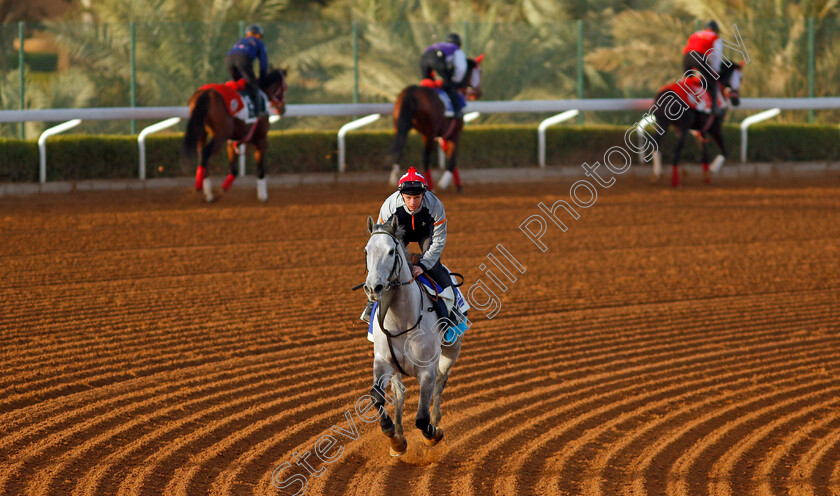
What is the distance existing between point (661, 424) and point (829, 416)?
47.3 inches

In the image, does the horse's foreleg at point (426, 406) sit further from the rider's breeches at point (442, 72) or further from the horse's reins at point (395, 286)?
the rider's breeches at point (442, 72)

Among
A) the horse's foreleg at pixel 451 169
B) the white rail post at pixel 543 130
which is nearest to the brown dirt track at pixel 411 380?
the horse's foreleg at pixel 451 169

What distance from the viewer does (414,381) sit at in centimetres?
777

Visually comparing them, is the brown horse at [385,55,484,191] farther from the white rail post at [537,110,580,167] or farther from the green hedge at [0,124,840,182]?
the white rail post at [537,110,580,167]

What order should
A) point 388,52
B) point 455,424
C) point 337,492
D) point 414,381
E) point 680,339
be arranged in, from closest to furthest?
point 337,492 → point 455,424 → point 414,381 → point 680,339 → point 388,52

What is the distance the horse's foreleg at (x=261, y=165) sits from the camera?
48.1 ft

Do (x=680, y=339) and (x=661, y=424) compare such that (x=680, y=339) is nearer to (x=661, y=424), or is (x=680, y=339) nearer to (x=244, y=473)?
(x=661, y=424)

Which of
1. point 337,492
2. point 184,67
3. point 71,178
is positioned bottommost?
point 337,492

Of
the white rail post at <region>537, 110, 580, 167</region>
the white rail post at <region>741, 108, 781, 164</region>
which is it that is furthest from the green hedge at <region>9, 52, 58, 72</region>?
the white rail post at <region>741, 108, 781, 164</region>

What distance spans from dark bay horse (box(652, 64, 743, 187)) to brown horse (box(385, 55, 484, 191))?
3143 millimetres

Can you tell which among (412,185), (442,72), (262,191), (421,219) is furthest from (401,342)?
(442,72)

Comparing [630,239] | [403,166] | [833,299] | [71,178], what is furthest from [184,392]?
[403,166]

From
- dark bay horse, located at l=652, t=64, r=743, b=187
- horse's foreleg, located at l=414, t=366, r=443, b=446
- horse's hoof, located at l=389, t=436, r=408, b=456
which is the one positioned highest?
dark bay horse, located at l=652, t=64, r=743, b=187

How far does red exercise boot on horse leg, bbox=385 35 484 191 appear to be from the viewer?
14992mm
